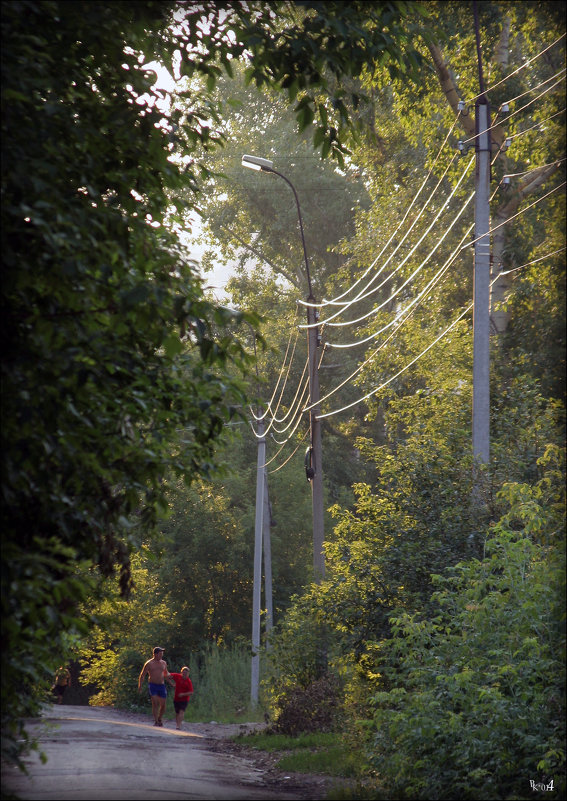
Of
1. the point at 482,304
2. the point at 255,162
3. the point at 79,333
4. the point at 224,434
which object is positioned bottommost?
the point at 224,434

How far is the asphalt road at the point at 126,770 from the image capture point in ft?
28.4

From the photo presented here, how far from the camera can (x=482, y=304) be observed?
1490 centimetres

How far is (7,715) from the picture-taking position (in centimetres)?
733

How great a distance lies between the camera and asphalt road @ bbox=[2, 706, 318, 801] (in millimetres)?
8664

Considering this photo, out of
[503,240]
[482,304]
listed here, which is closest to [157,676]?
[482,304]

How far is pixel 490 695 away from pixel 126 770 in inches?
171

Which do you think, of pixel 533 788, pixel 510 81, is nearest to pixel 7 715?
pixel 533 788

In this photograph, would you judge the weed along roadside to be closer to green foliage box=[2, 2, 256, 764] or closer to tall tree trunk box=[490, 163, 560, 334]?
green foliage box=[2, 2, 256, 764]

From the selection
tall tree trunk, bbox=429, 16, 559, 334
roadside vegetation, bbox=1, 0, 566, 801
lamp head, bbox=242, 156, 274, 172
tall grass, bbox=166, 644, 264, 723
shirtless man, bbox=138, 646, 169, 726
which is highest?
tall tree trunk, bbox=429, 16, 559, 334

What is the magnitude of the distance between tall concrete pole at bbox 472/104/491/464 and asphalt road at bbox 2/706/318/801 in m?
5.57

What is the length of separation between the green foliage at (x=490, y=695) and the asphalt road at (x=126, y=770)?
149 centimetres

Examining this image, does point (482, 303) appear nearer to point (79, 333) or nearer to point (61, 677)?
point (61, 677)

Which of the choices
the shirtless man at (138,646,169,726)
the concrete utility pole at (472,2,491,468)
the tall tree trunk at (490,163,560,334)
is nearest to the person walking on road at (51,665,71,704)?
the shirtless man at (138,646,169,726)

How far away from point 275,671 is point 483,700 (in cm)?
1129
